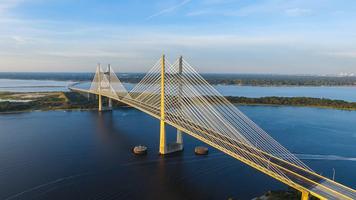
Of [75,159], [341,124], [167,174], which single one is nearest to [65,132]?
[75,159]

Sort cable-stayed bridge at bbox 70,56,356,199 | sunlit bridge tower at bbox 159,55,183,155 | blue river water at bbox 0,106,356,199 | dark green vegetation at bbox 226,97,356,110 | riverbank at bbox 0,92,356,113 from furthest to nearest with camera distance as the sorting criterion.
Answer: dark green vegetation at bbox 226,97,356,110 < riverbank at bbox 0,92,356,113 < sunlit bridge tower at bbox 159,55,183,155 < blue river water at bbox 0,106,356,199 < cable-stayed bridge at bbox 70,56,356,199

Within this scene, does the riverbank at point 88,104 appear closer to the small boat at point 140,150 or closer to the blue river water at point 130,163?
the blue river water at point 130,163

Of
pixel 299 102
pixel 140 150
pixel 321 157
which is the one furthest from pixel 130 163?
pixel 299 102

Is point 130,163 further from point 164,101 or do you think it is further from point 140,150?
point 164,101

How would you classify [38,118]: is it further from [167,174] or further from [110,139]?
[167,174]

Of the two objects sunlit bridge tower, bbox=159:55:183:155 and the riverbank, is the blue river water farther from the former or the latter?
the riverbank

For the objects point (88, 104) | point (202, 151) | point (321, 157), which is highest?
point (88, 104)

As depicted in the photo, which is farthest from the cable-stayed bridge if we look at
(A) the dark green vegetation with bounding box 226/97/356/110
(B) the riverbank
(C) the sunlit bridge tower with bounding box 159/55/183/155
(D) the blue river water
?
(A) the dark green vegetation with bounding box 226/97/356/110

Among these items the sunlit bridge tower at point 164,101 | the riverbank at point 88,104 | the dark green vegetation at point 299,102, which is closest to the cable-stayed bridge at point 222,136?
the sunlit bridge tower at point 164,101
